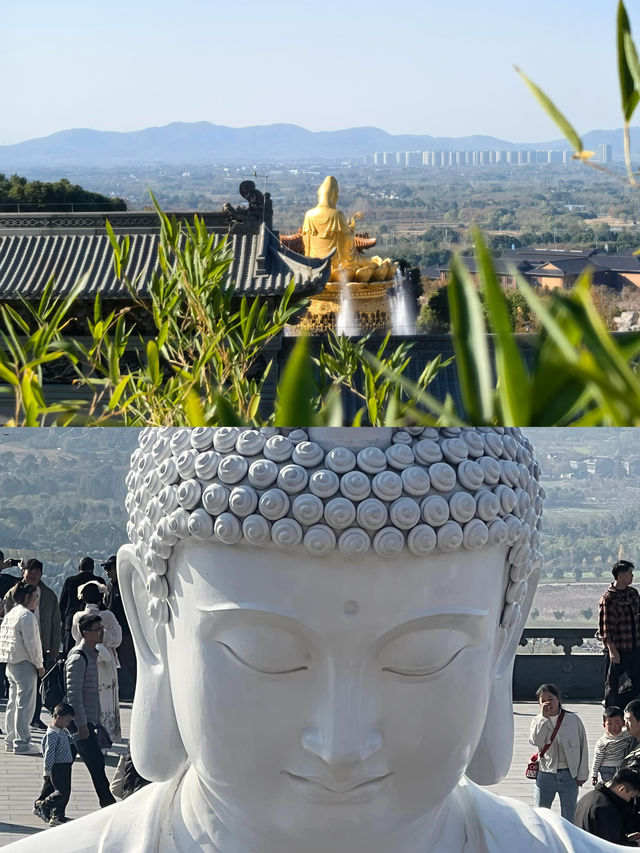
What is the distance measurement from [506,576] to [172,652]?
0.98 ft

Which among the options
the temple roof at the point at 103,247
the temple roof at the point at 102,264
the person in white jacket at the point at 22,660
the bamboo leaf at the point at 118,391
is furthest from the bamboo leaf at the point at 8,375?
the temple roof at the point at 102,264

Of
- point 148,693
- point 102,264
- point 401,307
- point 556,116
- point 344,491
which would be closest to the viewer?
point 556,116

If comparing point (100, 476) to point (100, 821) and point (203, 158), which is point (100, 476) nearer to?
point (100, 821)

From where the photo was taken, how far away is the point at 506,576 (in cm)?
83

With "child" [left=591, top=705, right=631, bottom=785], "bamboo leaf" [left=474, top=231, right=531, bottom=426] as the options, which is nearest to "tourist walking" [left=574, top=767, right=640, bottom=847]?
"child" [left=591, top=705, right=631, bottom=785]

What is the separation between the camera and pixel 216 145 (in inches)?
43.6

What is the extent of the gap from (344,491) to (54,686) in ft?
1.23

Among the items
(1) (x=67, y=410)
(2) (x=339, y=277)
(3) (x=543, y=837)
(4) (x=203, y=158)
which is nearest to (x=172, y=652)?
(1) (x=67, y=410)

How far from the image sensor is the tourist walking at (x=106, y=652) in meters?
0.91

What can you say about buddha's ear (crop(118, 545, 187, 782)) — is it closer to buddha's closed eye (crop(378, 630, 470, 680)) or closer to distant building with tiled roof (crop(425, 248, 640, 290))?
buddha's closed eye (crop(378, 630, 470, 680))

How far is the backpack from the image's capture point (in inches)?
35.9

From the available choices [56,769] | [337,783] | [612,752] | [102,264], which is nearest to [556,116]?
[337,783]

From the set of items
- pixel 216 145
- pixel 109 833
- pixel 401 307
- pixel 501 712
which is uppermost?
pixel 216 145

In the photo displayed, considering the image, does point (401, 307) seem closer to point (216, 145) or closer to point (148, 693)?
point (216, 145)
